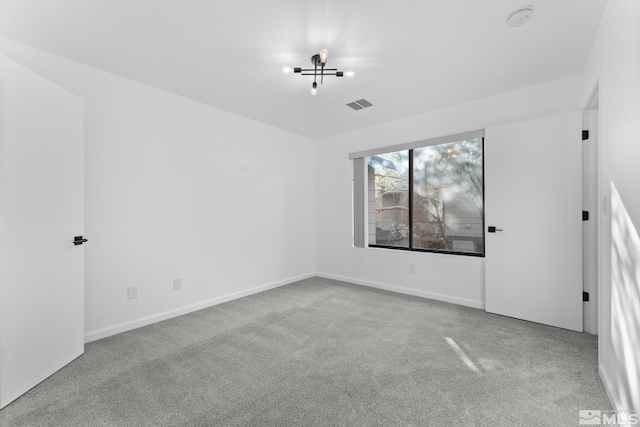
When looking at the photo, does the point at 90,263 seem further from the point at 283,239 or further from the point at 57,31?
the point at 283,239

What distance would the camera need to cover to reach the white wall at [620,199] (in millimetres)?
1331

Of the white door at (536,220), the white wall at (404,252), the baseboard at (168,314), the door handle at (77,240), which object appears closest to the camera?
the door handle at (77,240)

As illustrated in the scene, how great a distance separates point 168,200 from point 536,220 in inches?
156

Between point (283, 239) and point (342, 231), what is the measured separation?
999mm

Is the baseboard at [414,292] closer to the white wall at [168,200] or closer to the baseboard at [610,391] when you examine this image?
the white wall at [168,200]

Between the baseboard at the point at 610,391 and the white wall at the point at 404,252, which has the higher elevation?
the white wall at the point at 404,252

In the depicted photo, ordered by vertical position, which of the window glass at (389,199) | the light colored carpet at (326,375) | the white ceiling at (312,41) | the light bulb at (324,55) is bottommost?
the light colored carpet at (326,375)

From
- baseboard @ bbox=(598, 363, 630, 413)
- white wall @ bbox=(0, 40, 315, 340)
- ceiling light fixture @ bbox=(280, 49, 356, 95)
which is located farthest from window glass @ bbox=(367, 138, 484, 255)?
ceiling light fixture @ bbox=(280, 49, 356, 95)

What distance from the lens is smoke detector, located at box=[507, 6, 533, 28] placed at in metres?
1.84

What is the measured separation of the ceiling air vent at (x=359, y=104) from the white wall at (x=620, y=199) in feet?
6.66

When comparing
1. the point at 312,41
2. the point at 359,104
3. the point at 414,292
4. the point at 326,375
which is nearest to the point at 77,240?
the point at 326,375

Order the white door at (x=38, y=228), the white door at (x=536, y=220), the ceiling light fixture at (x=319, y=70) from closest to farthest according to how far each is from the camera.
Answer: the white door at (x=38, y=228), the ceiling light fixture at (x=319, y=70), the white door at (x=536, y=220)

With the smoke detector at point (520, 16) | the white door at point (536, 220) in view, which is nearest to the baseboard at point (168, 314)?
the white door at point (536, 220)

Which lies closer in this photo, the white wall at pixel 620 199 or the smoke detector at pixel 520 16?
the white wall at pixel 620 199
